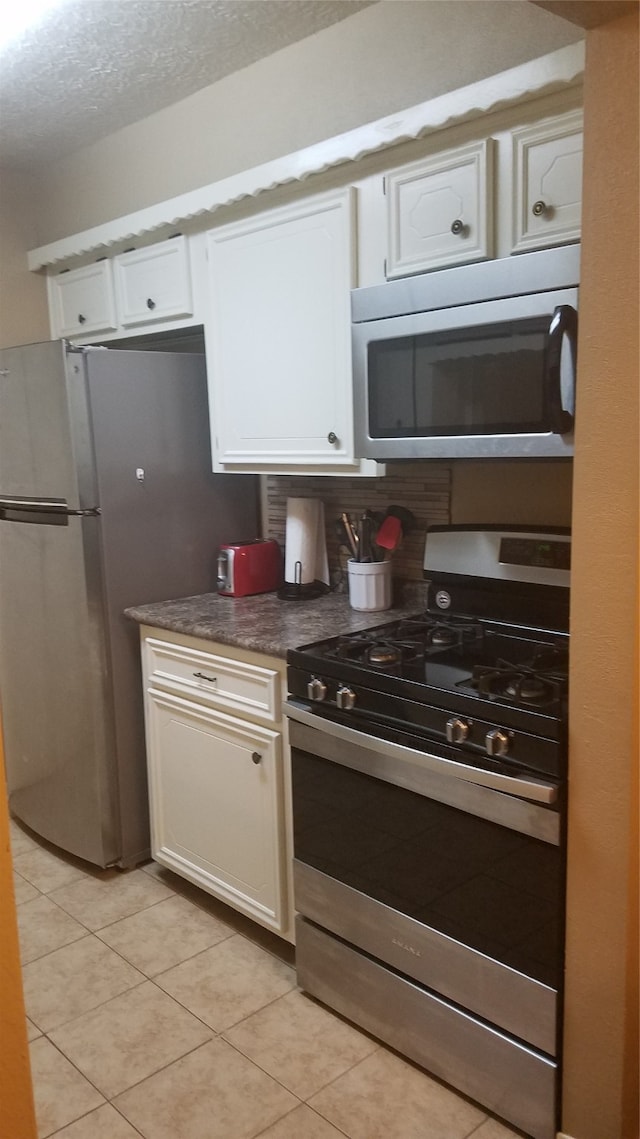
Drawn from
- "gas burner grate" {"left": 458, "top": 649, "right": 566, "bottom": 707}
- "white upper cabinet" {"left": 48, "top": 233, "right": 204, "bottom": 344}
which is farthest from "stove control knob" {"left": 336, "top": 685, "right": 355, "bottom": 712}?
"white upper cabinet" {"left": 48, "top": 233, "right": 204, "bottom": 344}

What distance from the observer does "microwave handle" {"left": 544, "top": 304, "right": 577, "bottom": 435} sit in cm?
165

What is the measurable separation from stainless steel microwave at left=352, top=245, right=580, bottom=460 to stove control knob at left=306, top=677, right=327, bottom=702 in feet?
1.90

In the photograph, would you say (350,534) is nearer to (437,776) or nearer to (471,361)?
(471,361)

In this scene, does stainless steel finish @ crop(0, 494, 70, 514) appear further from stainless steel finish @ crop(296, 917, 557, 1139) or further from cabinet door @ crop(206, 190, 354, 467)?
stainless steel finish @ crop(296, 917, 557, 1139)

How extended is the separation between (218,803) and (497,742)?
1.11 metres

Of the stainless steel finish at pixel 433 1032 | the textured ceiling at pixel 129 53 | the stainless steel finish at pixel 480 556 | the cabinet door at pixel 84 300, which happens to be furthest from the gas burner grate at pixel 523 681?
the cabinet door at pixel 84 300

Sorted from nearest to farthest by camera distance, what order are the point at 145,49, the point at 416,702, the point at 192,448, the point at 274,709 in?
1. the point at 416,702
2. the point at 274,709
3. the point at 145,49
4. the point at 192,448

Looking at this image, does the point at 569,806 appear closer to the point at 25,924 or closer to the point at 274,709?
the point at 274,709

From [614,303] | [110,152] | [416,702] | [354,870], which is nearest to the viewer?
[614,303]

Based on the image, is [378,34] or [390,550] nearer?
[378,34]

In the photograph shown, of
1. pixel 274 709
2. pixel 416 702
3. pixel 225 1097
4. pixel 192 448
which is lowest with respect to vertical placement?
pixel 225 1097

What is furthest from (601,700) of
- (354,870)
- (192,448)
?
(192,448)

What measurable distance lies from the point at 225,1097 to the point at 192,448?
6.16 ft

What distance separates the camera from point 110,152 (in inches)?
127
